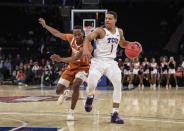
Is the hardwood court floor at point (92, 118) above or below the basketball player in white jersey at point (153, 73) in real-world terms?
below

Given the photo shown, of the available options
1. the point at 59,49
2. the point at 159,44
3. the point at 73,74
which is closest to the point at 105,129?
the point at 73,74

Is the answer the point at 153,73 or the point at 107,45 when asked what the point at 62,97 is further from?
the point at 153,73

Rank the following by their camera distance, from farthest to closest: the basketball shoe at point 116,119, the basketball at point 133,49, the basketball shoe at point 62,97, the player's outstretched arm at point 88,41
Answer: the basketball shoe at point 62,97
the basketball at point 133,49
the basketball shoe at point 116,119
the player's outstretched arm at point 88,41

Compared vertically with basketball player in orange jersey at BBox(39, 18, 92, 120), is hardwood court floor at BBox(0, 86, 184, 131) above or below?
below

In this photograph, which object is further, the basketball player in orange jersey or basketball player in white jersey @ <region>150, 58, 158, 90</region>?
basketball player in white jersey @ <region>150, 58, 158, 90</region>

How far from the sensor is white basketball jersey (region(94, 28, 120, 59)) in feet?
29.2

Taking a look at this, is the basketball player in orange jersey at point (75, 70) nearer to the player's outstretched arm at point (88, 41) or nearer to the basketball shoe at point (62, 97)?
the basketball shoe at point (62, 97)

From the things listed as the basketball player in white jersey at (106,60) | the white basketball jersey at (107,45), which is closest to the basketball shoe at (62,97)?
the basketball player in white jersey at (106,60)

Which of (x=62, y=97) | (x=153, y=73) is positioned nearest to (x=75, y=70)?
(x=62, y=97)

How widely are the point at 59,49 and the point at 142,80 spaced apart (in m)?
5.75

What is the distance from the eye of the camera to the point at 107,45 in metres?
8.90

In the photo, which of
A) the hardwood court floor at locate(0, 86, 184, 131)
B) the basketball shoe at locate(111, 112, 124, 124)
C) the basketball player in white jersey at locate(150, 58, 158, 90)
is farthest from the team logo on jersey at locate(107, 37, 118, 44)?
the basketball player in white jersey at locate(150, 58, 158, 90)

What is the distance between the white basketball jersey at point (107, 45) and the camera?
8.89 meters

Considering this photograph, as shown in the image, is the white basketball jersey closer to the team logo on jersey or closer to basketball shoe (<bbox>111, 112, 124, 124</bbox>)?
the team logo on jersey
